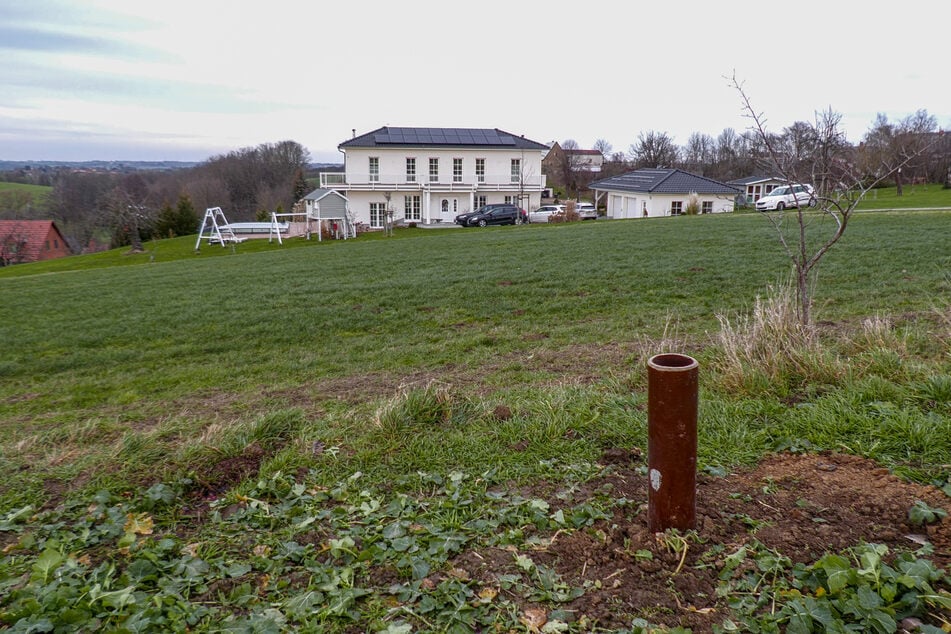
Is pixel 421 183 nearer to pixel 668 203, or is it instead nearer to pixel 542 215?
pixel 542 215

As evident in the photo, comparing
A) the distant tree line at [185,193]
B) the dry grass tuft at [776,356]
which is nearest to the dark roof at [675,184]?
the distant tree line at [185,193]

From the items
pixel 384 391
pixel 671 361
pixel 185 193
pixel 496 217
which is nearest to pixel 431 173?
pixel 496 217

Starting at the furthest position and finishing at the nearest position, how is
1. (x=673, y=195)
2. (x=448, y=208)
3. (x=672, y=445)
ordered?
(x=448, y=208) → (x=673, y=195) → (x=672, y=445)

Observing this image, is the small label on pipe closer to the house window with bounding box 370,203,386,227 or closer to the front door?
the house window with bounding box 370,203,386,227

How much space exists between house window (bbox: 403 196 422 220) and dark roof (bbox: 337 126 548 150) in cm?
355

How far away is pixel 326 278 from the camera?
48.6ft

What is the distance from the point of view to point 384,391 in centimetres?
602

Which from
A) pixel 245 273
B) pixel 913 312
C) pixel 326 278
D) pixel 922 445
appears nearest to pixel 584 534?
pixel 922 445

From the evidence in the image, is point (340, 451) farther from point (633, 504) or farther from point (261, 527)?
point (633, 504)

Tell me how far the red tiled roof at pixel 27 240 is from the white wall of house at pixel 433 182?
79.5 feet

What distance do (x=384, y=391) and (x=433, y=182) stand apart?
38760mm

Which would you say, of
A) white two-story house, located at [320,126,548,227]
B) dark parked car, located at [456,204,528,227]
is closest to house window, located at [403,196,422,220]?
white two-story house, located at [320,126,548,227]

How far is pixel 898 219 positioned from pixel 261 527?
23.4m

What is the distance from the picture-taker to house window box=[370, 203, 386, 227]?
42.8m
